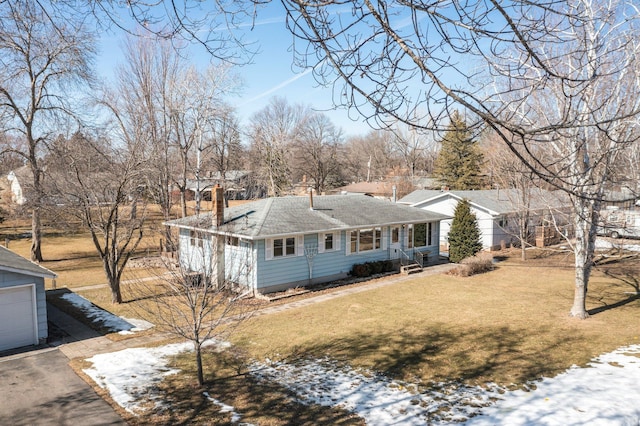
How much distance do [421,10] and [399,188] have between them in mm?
40610

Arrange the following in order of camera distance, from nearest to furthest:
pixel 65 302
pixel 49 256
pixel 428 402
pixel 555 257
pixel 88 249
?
pixel 428 402, pixel 65 302, pixel 555 257, pixel 49 256, pixel 88 249

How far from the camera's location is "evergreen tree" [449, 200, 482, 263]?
82.1 feet

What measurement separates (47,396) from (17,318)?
4.02 metres

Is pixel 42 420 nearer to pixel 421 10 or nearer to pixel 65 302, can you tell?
pixel 421 10

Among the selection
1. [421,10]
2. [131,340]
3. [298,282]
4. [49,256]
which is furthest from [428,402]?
[49,256]

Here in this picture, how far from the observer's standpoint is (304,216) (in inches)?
819

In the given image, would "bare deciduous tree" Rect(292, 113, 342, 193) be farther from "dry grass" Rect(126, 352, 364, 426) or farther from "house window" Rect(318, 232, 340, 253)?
"dry grass" Rect(126, 352, 364, 426)

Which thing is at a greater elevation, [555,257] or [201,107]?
[201,107]

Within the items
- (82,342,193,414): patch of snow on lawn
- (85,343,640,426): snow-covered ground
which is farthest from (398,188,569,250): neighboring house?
(82,342,193,414): patch of snow on lawn

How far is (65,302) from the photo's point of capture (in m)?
17.1

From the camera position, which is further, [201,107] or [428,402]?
[201,107]

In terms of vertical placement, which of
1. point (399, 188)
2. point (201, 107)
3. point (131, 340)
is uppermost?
point (201, 107)

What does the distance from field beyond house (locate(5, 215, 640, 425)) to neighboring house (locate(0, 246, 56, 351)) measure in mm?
3542

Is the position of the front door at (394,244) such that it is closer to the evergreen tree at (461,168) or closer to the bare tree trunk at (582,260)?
the bare tree trunk at (582,260)
